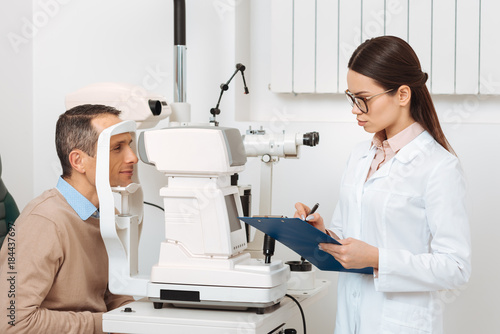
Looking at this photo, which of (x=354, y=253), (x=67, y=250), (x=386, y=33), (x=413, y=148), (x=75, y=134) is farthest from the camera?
(x=386, y=33)

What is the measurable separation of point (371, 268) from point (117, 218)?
64 cm

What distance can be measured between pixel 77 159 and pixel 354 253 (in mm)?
785

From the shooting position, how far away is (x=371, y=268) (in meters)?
1.50

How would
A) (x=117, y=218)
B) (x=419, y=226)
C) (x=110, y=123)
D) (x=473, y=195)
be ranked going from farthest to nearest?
(x=473, y=195) → (x=110, y=123) → (x=117, y=218) → (x=419, y=226)

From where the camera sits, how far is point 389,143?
1561 millimetres

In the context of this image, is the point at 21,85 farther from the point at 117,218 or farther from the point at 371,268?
the point at 371,268

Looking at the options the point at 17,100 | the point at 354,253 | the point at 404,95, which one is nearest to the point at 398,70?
the point at 404,95

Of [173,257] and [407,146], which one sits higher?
[407,146]

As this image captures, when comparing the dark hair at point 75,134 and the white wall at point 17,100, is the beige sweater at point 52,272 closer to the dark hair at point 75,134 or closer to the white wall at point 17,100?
the dark hair at point 75,134

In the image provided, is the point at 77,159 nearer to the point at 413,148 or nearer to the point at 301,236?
the point at 301,236

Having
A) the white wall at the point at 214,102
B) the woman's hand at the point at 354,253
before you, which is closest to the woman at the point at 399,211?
the woman's hand at the point at 354,253

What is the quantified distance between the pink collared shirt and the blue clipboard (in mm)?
230

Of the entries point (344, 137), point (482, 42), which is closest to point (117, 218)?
point (344, 137)

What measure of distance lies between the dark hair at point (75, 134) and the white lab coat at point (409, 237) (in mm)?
698
